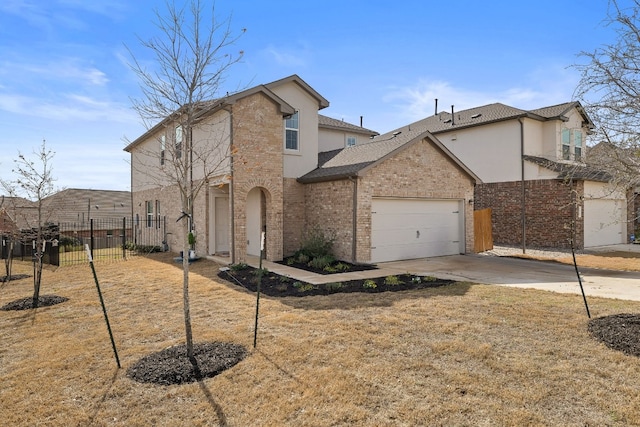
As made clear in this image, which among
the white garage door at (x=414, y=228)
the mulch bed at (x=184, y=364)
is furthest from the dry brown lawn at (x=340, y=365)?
the white garage door at (x=414, y=228)

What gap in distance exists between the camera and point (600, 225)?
18.0 m

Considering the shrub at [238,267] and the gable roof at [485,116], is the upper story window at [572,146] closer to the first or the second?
the gable roof at [485,116]

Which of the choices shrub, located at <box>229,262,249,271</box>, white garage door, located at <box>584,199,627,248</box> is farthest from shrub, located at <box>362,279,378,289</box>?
white garage door, located at <box>584,199,627,248</box>

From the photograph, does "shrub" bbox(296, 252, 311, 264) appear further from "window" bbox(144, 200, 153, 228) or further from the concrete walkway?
"window" bbox(144, 200, 153, 228)

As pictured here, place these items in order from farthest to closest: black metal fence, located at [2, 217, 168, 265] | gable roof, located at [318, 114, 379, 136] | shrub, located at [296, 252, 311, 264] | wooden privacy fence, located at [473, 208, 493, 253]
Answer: gable roof, located at [318, 114, 379, 136], wooden privacy fence, located at [473, 208, 493, 253], black metal fence, located at [2, 217, 168, 265], shrub, located at [296, 252, 311, 264]

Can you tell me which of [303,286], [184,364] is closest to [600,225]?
[303,286]

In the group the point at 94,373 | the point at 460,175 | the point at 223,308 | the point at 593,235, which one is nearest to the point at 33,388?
the point at 94,373

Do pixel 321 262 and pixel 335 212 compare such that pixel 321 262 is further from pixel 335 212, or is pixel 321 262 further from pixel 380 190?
pixel 380 190

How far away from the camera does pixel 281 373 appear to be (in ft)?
15.1

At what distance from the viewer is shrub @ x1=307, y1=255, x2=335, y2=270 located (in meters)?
12.4

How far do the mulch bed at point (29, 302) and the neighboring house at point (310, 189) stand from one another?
442cm

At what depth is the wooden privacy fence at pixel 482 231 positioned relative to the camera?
17.0 m

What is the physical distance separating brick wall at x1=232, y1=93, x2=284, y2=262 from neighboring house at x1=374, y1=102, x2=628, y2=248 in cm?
837

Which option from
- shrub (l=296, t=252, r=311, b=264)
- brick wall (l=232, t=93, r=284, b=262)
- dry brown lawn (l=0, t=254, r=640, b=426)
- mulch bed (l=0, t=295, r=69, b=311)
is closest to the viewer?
dry brown lawn (l=0, t=254, r=640, b=426)
